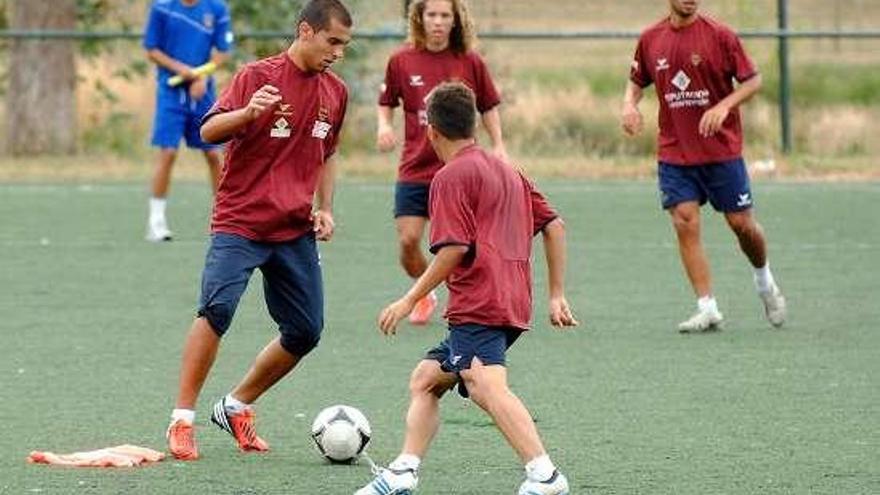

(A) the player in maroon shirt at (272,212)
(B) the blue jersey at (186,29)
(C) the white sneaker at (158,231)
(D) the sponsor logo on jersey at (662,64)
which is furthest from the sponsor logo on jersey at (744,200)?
(B) the blue jersey at (186,29)

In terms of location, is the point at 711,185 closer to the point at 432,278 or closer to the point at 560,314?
the point at 560,314

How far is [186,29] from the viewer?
16672 mm

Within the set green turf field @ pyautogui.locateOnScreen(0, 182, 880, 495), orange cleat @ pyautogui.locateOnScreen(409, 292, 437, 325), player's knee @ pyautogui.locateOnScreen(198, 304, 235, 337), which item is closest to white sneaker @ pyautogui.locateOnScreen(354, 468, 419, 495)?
green turf field @ pyautogui.locateOnScreen(0, 182, 880, 495)

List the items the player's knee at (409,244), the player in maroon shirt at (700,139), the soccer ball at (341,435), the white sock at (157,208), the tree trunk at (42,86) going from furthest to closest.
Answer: the tree trunk at (42,86) → the white sock at (157,208) → the player's knee at (409,244) → the player in maroon shirt at (700,139) → the soccer ball at (341,435)

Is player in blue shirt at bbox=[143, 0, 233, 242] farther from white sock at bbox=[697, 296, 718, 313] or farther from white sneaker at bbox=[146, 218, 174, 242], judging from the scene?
white sock at bbox=[697, 296, 718, 313]

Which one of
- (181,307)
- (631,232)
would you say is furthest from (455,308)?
(631,232)

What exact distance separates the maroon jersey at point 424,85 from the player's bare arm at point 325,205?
3351 mm

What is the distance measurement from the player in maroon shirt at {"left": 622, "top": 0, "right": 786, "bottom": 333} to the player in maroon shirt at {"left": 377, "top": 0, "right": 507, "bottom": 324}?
2.65 ft

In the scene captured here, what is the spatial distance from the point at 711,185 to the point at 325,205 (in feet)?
13.0

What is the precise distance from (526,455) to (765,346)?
Answer: 4424mm

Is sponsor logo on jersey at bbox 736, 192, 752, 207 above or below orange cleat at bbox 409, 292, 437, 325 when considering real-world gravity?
above

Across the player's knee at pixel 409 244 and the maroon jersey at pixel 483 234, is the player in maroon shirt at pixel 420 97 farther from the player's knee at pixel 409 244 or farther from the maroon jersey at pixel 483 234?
the maroon jersey at pixel 483 234

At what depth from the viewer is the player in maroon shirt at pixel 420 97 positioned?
12.1 meters

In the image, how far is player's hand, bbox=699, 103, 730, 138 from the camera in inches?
461
